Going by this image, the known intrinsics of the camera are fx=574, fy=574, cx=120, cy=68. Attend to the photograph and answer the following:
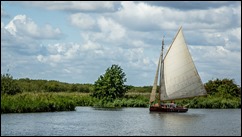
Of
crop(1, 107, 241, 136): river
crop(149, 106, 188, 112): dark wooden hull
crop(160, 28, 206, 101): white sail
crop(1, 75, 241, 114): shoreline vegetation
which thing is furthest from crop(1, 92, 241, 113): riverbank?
crop(160, 28, 206, 101): white sail

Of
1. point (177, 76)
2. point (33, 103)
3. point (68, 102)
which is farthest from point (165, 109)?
point (33, 103)

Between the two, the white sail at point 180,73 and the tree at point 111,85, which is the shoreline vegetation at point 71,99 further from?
the white sail at point 180,73

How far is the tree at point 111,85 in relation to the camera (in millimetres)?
86688

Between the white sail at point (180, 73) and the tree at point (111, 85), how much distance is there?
1847cm

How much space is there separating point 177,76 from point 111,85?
21.6 metres

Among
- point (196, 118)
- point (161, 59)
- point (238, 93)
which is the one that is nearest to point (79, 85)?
point (238, 93)

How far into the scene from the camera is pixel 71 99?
7762 centimetres

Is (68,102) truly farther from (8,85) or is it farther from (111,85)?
(111,85)

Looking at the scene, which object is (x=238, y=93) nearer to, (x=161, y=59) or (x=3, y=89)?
(x=161, y=59)

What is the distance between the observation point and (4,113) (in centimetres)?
5184

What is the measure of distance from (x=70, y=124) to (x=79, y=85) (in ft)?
215

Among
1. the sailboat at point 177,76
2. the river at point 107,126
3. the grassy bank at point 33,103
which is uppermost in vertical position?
the sailboat at point 177,76

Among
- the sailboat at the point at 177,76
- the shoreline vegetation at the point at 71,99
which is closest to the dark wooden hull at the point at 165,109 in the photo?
the sailboat at the point at 177,76

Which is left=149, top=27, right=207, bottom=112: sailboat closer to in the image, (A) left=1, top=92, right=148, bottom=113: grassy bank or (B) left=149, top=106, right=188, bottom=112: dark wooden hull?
(B) left=149, top=106, right=188, bottom=112: dark wooden hull
